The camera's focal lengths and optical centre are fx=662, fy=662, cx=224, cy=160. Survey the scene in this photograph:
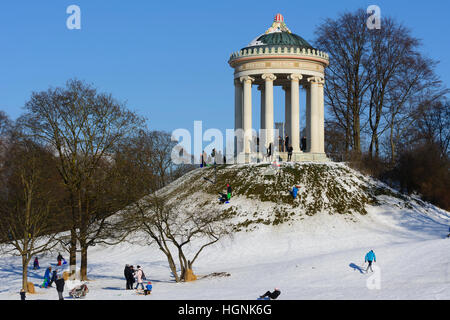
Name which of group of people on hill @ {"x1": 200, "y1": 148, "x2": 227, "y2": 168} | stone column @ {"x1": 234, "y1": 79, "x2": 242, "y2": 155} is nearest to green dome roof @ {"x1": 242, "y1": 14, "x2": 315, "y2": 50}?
stone column @ {"x1": 234, "y1": 79, "x2": 242, "y2": 155}

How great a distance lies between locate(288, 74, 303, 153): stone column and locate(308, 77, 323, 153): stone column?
138cm

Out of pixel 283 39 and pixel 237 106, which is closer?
pixel 283 39

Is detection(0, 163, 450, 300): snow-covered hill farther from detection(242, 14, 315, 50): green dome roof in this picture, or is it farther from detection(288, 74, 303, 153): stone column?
detection(242, 14, 315, 50): green dome roof

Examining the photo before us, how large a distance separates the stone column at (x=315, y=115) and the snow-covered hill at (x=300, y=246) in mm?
3292

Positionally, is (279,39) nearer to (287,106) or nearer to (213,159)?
(287,106)

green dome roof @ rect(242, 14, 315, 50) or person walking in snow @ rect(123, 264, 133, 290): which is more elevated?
green dome roof @ rect(242, 14, 315, 50)

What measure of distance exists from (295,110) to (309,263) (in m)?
21.1

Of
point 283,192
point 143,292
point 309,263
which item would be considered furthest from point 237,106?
point 143,292

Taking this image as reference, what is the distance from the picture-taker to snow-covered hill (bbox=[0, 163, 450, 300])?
29.6 meters

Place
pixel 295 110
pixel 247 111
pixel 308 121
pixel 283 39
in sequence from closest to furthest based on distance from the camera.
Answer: pixel 295 110 → pixel 247 111 → pixel 283 39 → pixel 308 121

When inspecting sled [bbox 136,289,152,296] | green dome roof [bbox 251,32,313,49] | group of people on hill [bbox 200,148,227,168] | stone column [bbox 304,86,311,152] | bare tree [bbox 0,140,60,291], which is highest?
green dome roof [bbox 251,32,313,49]

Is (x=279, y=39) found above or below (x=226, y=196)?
above

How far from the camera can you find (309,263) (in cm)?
3525

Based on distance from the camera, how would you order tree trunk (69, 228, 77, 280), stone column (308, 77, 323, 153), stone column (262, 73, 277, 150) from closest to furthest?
tree trunk (69, 228, 77, 280) < stone column (262, 73, 277, 150) < stone column (308, 77, 323, 153)
